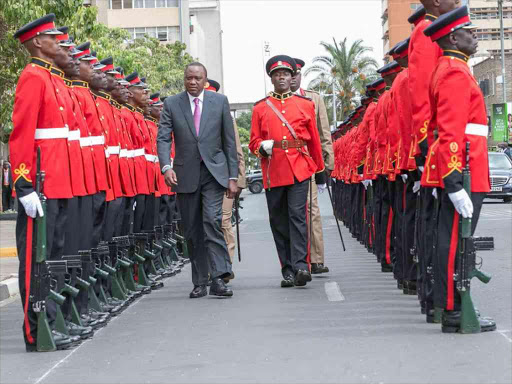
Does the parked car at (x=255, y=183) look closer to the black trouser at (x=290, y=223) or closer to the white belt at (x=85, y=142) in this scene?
the black trouser at (x=290, y=223)

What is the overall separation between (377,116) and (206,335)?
4786 mm

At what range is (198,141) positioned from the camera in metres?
11.9

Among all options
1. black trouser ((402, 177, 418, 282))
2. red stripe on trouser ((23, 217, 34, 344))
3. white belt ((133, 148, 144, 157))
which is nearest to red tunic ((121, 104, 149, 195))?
white belt ((133, 148, 144, 157))

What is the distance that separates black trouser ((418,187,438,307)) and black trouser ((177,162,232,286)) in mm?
2924

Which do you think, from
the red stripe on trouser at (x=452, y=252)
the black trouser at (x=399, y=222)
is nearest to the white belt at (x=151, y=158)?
the black trouser at (x=399, y=222)

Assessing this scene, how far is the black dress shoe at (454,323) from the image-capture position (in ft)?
27.5

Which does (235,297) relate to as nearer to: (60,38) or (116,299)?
(116,299)

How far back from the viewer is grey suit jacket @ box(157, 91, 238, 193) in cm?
1187

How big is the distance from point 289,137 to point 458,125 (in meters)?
4.68

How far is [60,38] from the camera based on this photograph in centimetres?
911

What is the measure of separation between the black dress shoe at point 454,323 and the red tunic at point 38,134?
2898 mm

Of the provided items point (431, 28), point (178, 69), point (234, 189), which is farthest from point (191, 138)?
point (178, 69)

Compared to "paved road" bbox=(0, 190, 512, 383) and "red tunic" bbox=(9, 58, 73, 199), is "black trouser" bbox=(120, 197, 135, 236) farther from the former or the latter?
"red tunic" bbox=(9, 58, 73, 199)

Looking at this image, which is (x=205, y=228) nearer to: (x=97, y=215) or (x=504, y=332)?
(x=97, y=215)
